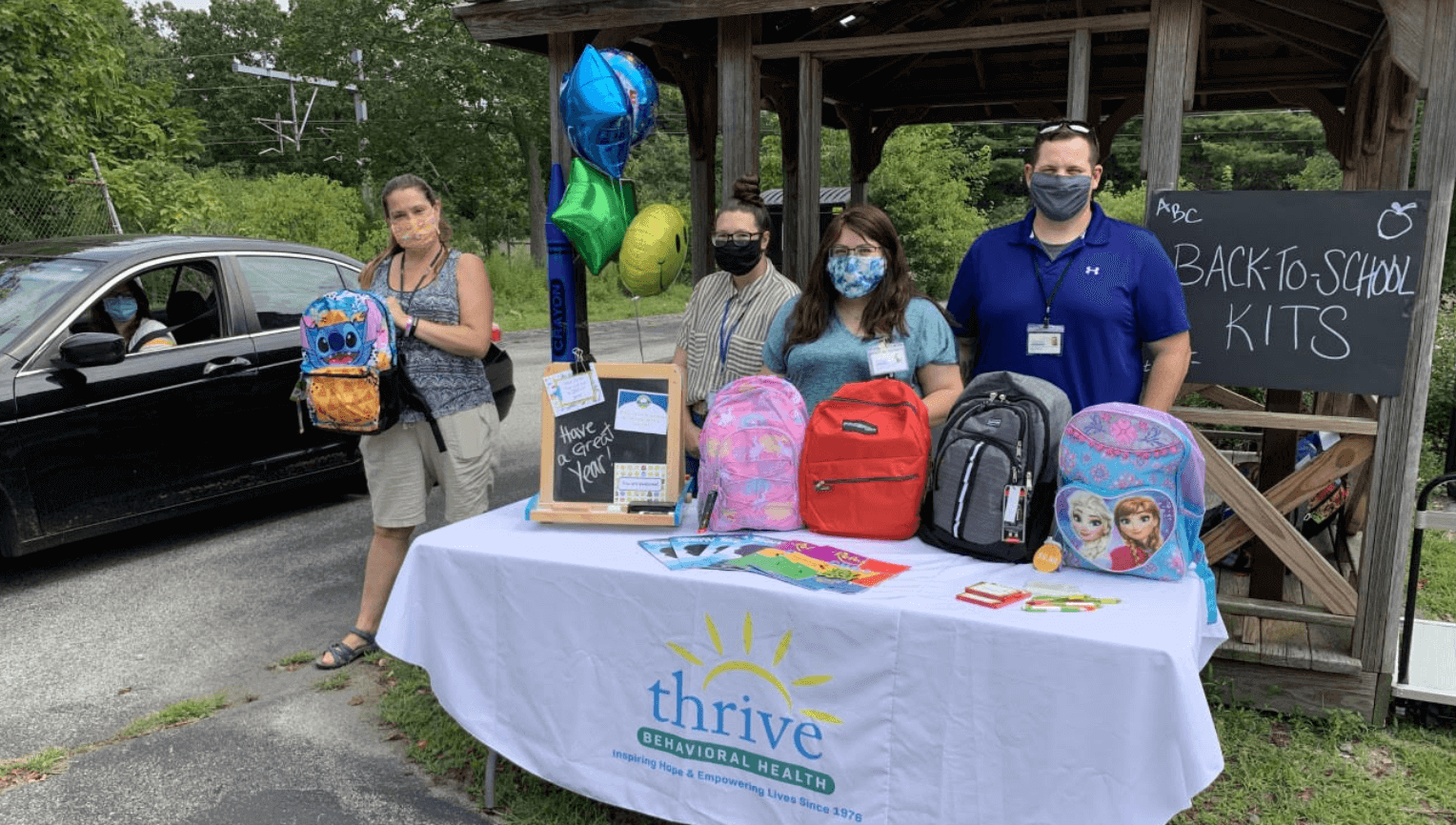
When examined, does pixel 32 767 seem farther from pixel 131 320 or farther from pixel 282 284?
pixel 282 284

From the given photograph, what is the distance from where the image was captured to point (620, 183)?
14.3 feet

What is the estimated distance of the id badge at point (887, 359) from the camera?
2.96m

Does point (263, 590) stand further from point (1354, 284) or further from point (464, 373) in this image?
point (1354, 284)

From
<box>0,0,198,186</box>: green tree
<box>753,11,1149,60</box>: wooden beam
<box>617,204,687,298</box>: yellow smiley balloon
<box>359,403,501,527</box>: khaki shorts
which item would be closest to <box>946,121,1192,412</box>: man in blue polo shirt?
<box>753,11,1149,60</box>: wooden beam

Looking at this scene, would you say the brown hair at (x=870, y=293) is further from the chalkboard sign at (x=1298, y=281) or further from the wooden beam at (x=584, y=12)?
the wooden beam at (x=584, y=12)

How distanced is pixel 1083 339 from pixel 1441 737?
6.38ft

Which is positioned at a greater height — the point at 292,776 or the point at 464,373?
the point at 464,373

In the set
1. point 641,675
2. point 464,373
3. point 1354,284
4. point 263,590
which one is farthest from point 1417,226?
point 263,590

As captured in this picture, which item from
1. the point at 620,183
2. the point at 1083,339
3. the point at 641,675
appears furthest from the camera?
the point at 620,183

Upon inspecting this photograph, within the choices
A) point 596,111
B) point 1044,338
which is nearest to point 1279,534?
point 1044,338

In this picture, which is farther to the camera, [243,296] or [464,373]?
[243,296]

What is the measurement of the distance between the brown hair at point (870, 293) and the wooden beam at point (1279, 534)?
49.6 inches

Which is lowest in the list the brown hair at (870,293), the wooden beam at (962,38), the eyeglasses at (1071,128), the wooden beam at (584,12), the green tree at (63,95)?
the brown hair at (870,293)

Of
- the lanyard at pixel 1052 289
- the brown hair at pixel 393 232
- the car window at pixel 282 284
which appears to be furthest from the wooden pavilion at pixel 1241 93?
the car window at pixel 282 284
